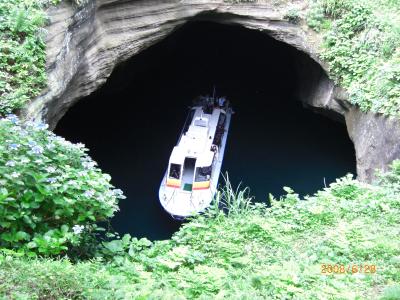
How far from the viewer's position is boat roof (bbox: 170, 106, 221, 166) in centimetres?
1283

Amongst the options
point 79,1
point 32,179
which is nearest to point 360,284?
point 32,179

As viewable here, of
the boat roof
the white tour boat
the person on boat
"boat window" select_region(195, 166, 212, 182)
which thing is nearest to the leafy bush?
the white tour boat

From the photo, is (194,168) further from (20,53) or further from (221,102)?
(20,53)

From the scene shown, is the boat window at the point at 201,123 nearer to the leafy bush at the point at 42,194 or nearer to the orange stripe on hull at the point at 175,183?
the orange stripe on hull at the point at 175,183

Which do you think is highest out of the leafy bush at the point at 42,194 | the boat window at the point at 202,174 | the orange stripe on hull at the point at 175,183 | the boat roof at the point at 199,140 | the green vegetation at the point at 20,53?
the green vegetation at the point at 20,53

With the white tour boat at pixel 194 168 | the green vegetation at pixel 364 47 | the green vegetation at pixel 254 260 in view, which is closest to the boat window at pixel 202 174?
the white tour boat at pixel 194 168

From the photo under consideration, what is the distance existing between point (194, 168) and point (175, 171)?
0.62 metres

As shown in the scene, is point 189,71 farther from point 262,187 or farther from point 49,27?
point 49,27

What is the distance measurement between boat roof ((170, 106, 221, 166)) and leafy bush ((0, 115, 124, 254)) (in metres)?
7.08

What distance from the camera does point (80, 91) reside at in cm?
1102

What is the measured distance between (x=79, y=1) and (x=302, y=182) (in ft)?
25.2

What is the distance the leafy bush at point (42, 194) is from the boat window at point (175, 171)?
6.80m

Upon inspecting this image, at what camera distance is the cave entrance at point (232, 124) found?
44.7 feet

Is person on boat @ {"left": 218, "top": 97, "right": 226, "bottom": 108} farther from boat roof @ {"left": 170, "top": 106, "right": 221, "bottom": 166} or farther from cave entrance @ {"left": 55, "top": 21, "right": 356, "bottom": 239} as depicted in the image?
cave entrance @ {"left": 55, "top": 21, "right": 356, "bottom": 239}
